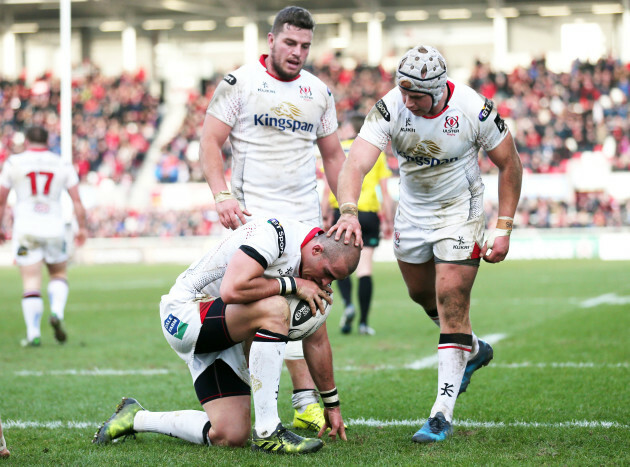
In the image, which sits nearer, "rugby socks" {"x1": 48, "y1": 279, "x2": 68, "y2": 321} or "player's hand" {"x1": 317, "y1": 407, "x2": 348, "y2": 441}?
"player's hand" {"x1": 317, "y1": 407, "x2": 348, "y2": 441}

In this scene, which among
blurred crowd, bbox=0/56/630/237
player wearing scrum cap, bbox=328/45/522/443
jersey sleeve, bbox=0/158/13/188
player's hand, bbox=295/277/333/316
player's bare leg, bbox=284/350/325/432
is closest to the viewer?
player's hand, bbox=295/277/333/316

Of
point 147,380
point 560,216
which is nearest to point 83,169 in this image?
point 560,216

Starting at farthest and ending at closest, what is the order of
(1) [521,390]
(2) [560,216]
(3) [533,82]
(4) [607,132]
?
1. (3) [533,82]
2. (4) [607,132]
3. (2) [560,216]
4. (1) [521,390]

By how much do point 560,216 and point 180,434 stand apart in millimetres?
24573

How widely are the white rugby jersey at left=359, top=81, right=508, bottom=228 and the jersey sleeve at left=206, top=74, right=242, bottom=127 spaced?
1034 millimetres

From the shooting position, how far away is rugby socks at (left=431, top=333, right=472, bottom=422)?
4.85m

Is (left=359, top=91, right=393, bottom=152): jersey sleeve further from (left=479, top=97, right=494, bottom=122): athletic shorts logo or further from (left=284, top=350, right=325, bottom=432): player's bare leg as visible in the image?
(left=284, top=350, right=325, bottom=432): player's bare leg

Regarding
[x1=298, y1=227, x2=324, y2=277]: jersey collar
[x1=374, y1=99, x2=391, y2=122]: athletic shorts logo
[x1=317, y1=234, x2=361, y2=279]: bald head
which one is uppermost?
[x1=374, y1=99, x2=391, y2=122]: athletic shorts logo

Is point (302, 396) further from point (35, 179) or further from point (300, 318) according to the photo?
point (35, 179)

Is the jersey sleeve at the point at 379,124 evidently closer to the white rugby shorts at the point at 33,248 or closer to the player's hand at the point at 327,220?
the player's hand at the point at 327,220

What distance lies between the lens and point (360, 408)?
226 inches

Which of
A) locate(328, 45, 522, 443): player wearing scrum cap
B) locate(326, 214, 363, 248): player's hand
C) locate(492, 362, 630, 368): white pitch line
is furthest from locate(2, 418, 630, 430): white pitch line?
locate(492, 362, 630, 368): white pitch line

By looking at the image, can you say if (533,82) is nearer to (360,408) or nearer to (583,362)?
(583,362)

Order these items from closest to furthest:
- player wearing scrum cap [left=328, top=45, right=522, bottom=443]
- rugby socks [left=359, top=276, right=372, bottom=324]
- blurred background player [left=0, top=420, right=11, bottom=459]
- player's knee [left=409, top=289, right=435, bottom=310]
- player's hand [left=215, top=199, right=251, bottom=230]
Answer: blurred background player [left=0, top=420, right=11, bottom=459] → player wearing scrum cap [left=328, top=45, right=522, bottom=443] → player's hand [left=215, top=199, right=251, bottom=230] → player's knee [left=409, top=289, right=435, bottom=310] → rugby socks [left=359, top=276, right=372, bottom=324]
